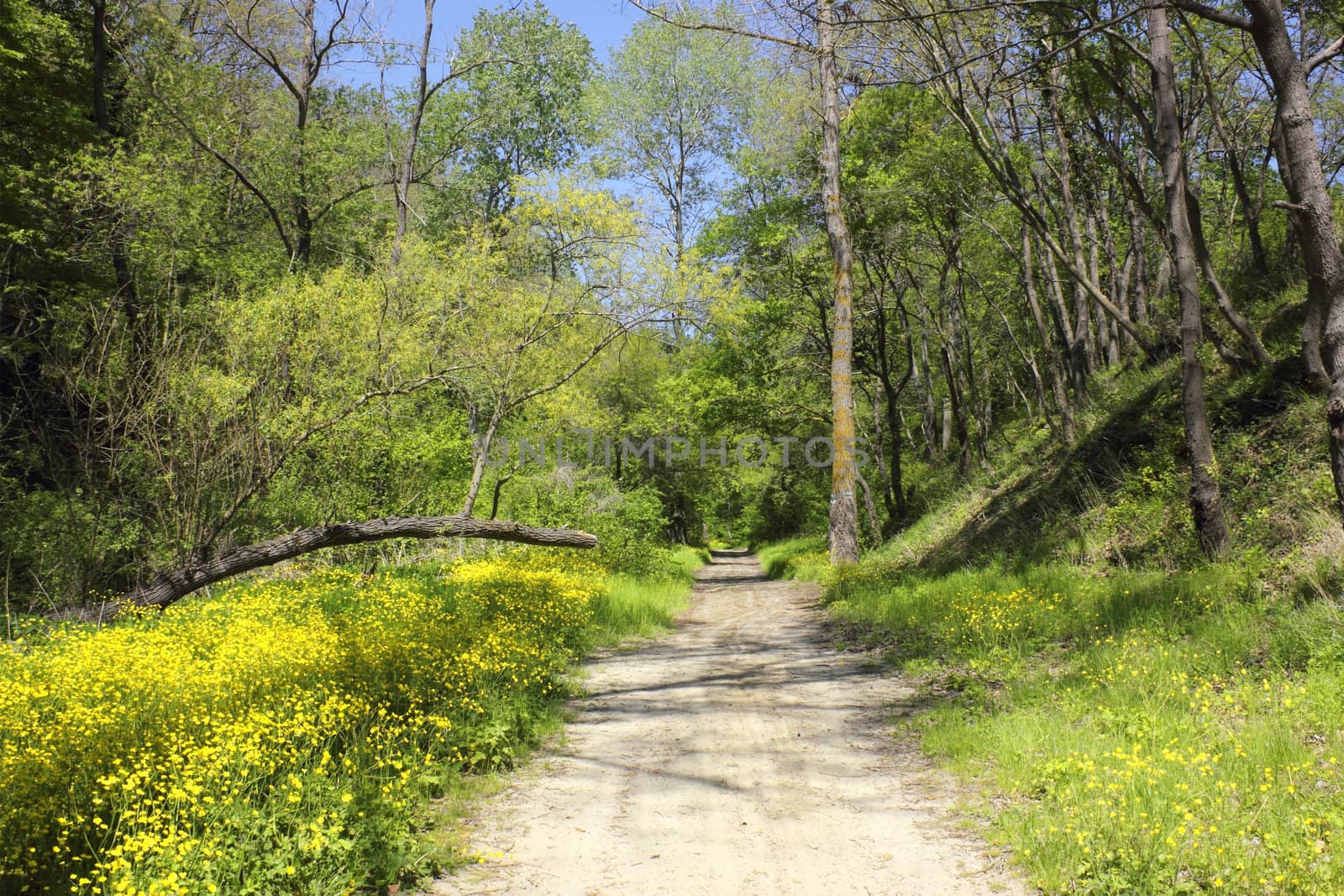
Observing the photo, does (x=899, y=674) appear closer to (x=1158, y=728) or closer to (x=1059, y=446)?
(x=1158, y=728)

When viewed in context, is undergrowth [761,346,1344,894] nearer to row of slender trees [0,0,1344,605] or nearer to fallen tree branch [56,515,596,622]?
row of slender trees [0,0,1344,605]

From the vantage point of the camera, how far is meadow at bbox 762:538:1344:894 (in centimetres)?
317

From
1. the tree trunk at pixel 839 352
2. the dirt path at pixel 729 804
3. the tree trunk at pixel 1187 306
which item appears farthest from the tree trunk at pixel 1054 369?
A: the dirt path at pixel 729 804

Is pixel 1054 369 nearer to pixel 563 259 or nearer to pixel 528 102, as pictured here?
pixel 563 259

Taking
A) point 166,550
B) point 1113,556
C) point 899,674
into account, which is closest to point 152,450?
point 166,550

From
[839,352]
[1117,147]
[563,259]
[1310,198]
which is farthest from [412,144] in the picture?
[1310,198]

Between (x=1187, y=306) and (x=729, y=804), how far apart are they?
22.0ft

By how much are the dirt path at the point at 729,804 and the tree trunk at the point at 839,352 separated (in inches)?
315

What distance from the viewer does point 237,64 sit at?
2155 centimetres

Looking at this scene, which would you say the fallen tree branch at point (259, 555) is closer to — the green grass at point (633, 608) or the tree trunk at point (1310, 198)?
the green grass at point (633, 608)

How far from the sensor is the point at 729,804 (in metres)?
4.47

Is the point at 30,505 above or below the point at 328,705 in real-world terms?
above

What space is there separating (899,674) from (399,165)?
21.9 m

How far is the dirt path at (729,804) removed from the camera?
3.58 metres
